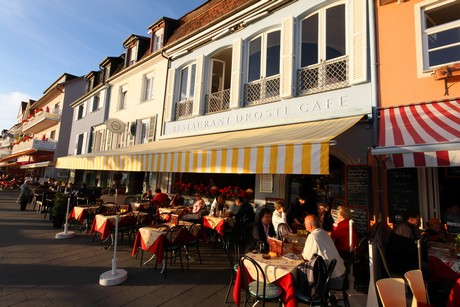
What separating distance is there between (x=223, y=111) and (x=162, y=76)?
5.51 m

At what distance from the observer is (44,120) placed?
27.2 metres

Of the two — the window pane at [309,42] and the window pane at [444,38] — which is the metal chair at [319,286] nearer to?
the window pane at [444,38]

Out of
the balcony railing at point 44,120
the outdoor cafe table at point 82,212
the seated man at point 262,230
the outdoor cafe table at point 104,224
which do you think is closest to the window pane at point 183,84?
the outdoor cafe table at point 82,212

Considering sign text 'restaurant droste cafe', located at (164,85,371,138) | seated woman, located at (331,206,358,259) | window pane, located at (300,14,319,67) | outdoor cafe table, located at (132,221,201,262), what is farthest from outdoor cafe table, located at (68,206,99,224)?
window pane, located at (300,14,319,67)

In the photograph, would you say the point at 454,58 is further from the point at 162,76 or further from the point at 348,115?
the point at 162,76

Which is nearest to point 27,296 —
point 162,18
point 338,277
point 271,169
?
point 271,169

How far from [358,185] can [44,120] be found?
106ft

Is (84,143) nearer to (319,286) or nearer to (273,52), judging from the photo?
(273,52)

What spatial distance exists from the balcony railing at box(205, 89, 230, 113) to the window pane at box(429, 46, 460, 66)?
649cm

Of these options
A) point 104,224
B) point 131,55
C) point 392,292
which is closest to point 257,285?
point 392,292

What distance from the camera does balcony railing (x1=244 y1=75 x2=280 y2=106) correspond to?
27.7 ft

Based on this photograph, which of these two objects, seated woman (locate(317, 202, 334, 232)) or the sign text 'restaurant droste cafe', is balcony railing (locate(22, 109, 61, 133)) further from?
seated woman (locate(317, 202, 334, 232))

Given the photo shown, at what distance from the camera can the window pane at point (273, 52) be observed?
30.4ft

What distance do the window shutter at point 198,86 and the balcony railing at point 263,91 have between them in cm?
234
